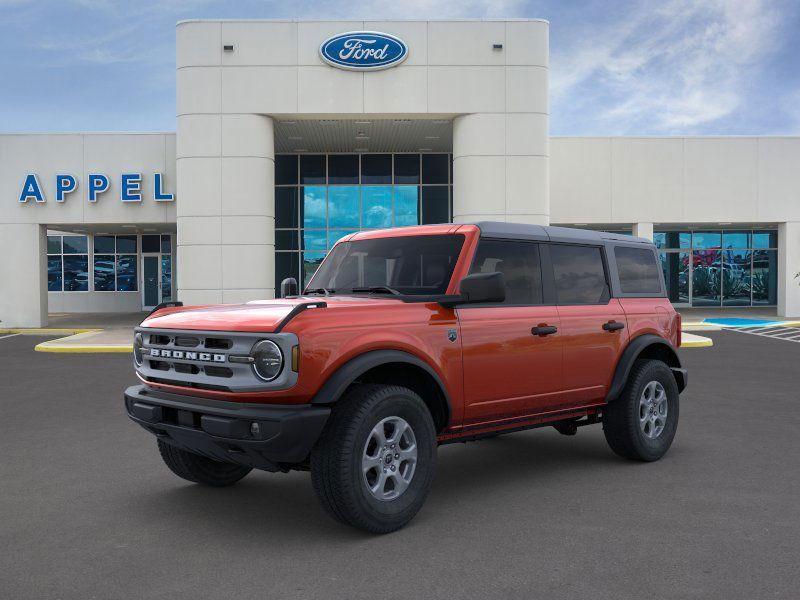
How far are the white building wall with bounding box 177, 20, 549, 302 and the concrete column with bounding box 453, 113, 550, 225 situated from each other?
0.03 meters

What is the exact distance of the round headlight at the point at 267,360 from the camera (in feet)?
13.8

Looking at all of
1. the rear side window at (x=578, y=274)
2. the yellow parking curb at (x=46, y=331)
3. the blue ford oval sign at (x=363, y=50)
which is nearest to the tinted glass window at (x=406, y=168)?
the blue ford oval sign at (x=363, y=50)

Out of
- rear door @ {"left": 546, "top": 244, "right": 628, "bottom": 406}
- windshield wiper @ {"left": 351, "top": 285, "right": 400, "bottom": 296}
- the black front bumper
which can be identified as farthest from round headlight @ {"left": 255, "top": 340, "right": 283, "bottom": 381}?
rear door @ {"left": 546, "top": 244, "right": 628, "bottom": 406}

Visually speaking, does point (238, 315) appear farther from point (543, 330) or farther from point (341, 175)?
point (341, 175)

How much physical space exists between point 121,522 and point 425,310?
2.46 m

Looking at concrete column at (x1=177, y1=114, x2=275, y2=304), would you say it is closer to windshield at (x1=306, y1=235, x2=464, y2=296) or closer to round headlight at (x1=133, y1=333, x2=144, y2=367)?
windshield at (x1=306, y1=235, x2=464, y2=296)

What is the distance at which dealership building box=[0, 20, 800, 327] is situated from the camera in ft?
63.9

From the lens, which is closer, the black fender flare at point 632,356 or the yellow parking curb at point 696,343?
the black fender flare at point 632,356

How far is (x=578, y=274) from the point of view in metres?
6.07

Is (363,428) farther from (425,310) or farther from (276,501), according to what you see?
(276,501)

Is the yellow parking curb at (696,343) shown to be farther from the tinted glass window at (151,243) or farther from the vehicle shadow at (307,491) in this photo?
the tinted glass window at (151,243)

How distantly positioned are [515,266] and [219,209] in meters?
15.1

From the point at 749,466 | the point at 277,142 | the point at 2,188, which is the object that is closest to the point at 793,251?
the point at 277,142

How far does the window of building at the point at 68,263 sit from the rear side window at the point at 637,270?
102ft
